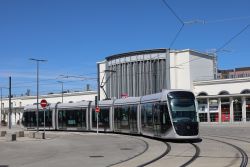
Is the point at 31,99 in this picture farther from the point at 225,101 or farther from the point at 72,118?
the point at 72,118

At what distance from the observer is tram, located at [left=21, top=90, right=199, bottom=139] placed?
1043 inches

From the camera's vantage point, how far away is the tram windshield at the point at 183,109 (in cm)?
2641

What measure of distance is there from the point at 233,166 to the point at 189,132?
459 inches

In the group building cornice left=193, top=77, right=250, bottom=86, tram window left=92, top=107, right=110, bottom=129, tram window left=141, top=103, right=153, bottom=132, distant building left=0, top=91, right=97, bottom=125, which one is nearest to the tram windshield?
tram window left=141, top=103, right=153, bottom=132

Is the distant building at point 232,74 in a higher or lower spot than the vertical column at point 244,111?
higher

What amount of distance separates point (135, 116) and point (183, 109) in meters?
7.86

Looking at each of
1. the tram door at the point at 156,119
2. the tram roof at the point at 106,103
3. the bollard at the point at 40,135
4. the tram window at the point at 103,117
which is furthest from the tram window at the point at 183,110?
the tram window at the point at 103,117

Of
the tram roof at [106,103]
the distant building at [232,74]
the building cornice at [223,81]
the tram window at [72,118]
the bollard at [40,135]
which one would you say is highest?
the distant building at [232,74]

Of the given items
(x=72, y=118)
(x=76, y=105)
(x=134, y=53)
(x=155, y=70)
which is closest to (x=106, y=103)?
(x=76, y=105)

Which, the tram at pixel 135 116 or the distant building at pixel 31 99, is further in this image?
the distant building at pixel 31 99

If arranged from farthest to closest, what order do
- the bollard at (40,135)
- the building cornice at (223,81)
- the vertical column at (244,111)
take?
the building cornice at (223,81), the vertical column at (244,111), the bollard at (40,135)

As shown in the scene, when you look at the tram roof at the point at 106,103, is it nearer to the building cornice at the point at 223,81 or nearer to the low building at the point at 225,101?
the low building at the point at 225,101

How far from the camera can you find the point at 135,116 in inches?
1342

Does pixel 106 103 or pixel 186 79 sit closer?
pixel 106 103
